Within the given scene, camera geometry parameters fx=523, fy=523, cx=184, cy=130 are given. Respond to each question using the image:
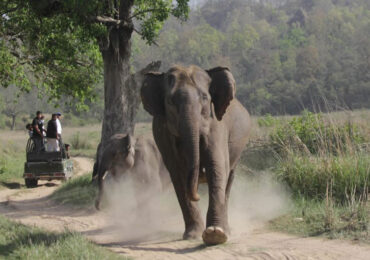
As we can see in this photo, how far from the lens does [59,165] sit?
16.6m

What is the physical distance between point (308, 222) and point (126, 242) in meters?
2.61

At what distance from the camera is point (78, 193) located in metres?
12.1

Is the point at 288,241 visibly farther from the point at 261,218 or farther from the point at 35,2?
the point at 35,2

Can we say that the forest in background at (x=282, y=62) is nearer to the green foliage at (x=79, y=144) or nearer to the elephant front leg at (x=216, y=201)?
the green foliage at (x=79, y=144)

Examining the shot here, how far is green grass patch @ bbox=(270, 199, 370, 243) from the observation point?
6.63 m

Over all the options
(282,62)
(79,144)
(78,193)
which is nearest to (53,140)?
(78,193)

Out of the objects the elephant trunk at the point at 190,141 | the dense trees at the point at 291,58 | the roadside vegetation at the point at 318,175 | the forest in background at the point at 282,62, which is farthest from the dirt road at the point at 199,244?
the forest in background at the point at 282,62

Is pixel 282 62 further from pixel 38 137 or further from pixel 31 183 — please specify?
pixel 31 183

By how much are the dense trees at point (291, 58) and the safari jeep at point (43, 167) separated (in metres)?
4.79

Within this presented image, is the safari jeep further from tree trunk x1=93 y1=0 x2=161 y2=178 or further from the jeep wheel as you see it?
tree trunk x1=93 y1=0 x2=161 y2=178

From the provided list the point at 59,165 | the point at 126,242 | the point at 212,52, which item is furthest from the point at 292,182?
the point at 212,52

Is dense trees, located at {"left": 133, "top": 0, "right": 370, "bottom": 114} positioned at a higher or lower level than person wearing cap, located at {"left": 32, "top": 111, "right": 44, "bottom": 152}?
higher

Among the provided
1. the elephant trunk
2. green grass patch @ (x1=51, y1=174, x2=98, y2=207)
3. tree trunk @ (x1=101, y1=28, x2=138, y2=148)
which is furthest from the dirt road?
tree trunk @ (x1=101, y1=28, x2=138, y2=148)

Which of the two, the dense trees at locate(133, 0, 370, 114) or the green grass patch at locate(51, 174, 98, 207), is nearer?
the green grass patch at locate(51, 174, 98, 207)
